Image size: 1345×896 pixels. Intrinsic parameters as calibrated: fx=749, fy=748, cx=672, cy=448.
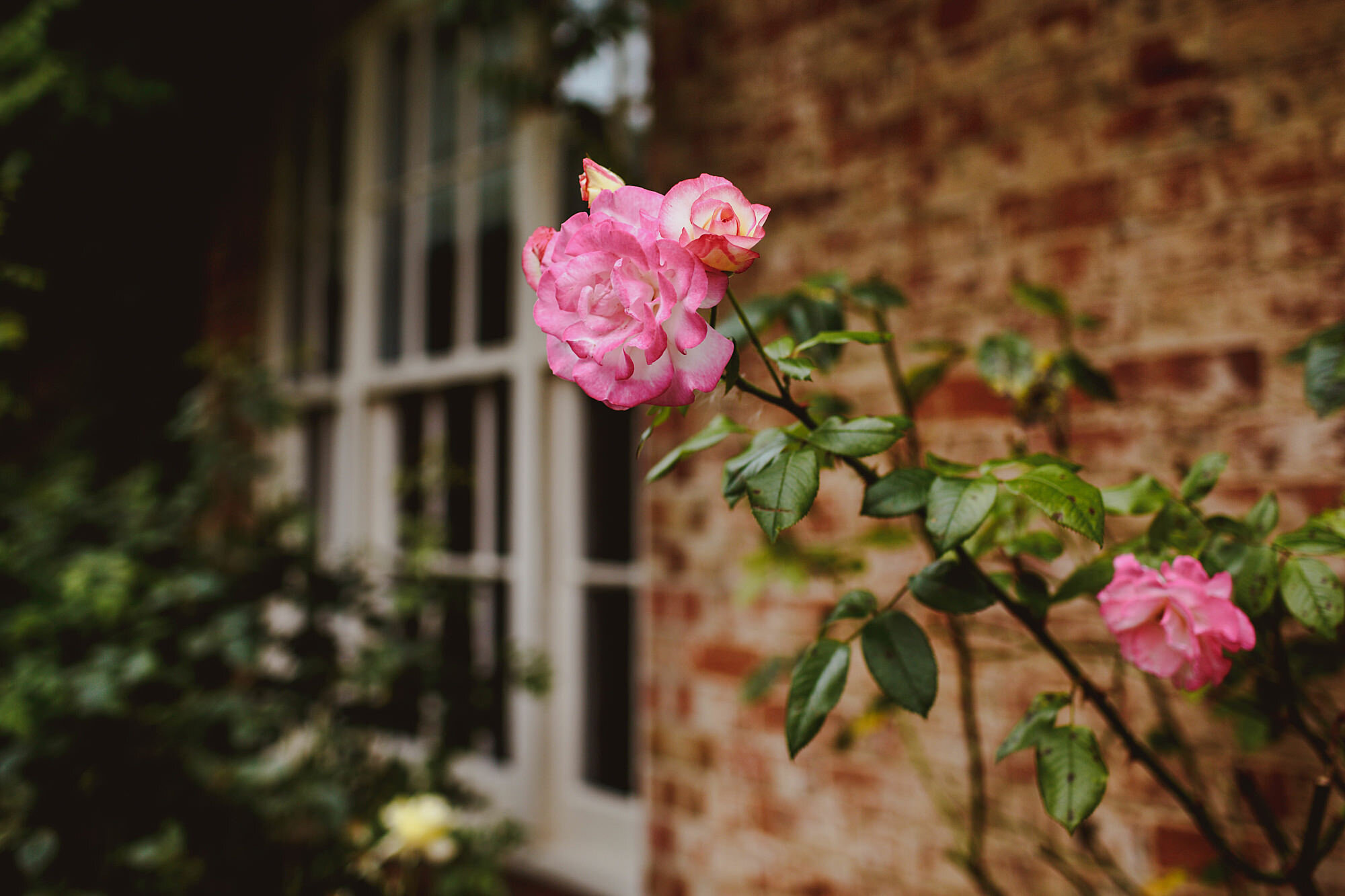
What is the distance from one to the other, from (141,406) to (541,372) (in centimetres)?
189

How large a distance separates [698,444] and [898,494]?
0.18 metres

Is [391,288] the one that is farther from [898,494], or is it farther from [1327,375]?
[1327,375]

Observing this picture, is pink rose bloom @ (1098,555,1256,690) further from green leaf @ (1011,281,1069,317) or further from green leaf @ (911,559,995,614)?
green leaf @ (1011,281,1069,317)

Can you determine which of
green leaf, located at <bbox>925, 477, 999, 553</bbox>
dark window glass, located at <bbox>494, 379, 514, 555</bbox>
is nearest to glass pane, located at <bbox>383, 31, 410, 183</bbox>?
dark window glass, located at <bbox>494, 379, 514, 555</bbox>

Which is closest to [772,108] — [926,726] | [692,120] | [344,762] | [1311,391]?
[692,120]

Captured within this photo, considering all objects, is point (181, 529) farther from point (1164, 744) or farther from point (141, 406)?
point (1164, 744)

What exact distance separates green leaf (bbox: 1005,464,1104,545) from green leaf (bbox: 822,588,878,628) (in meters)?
0.17

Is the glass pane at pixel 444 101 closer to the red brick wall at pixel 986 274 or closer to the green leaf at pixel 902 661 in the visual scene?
the red brick wall at pixel 986 274

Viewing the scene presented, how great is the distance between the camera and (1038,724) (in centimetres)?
70

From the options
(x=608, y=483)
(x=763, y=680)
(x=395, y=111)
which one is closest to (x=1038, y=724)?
(x=763, y=680)

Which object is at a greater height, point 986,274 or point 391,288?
point 391,288

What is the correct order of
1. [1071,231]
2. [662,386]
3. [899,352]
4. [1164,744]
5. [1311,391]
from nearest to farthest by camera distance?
[662,386], [1311,391], [1164,744], [1071,231], [899,352]

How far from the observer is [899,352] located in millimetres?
1429

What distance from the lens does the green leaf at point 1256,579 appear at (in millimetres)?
654
